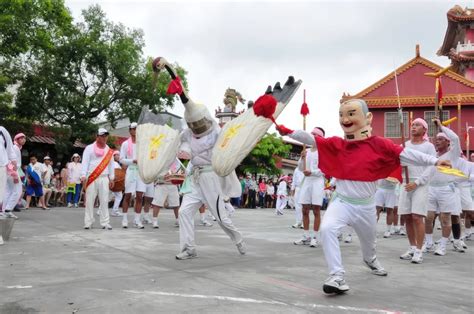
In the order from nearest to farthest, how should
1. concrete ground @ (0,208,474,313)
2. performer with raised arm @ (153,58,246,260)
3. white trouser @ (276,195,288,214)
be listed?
concrete ground @ (0,208,474,313), performer with raised arm @ (153,58,246,260), white trouser @ (276,195,288,214)

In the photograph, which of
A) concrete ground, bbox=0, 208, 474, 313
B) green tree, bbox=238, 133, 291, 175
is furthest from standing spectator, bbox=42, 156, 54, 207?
green tree, bbox=238, 133, 291, 175

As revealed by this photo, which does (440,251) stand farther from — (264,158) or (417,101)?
(264,158)

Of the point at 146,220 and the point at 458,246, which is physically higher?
the point at 146,220

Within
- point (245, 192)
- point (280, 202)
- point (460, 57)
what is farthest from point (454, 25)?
point (280, 202)

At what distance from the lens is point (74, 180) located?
634 inches

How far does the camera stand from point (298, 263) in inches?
226

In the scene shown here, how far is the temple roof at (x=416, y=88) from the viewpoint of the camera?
29.9 meters

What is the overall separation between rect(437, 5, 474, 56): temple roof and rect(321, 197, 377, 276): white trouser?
33.7 metres

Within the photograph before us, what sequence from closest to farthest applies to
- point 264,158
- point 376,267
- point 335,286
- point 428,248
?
point 335,286
point 376,267
point 428,248
point 264,158

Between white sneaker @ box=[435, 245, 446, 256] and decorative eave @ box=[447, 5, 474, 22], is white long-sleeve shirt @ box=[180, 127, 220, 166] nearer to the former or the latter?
white sneaker @ box=[435, 245, 446, 256]

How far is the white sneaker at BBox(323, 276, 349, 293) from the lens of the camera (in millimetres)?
4031

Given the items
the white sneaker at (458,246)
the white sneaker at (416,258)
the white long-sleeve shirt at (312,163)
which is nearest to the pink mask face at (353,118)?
the white sneaker at (416,258)

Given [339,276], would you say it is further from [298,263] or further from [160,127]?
[160,127]

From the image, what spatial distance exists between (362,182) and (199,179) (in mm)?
2283
